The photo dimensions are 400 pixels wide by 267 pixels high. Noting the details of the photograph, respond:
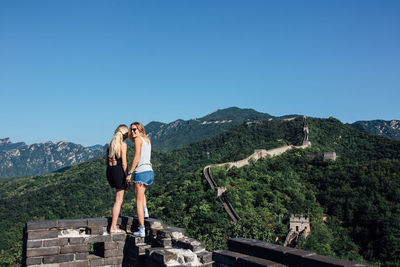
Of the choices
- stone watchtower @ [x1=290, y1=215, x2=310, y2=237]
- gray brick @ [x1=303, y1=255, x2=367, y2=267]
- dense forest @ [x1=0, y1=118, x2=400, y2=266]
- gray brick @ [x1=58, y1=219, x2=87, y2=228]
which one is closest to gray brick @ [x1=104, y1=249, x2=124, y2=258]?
gray brick @ [x1=58, y1=219, x2=87, y2=228]

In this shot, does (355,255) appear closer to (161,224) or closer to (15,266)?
(15,266)

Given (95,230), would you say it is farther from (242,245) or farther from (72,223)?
(242,245)

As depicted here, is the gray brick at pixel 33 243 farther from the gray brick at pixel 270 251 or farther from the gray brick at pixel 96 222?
the gray brick at pixel 270 251

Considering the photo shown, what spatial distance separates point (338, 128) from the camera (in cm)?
6362

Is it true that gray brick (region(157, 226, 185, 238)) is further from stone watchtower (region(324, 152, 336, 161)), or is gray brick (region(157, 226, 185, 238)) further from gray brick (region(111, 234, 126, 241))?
stone watchtower (region(324, 152, 336, 161))

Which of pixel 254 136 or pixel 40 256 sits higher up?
pixel 254 136

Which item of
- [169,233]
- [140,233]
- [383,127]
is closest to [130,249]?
[140,233]

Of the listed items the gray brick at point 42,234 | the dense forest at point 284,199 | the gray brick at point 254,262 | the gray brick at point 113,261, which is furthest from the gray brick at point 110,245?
the dense forest at point 284,199

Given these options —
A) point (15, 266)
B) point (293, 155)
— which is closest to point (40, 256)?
point (15, 266)

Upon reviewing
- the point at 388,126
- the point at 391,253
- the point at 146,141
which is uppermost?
the point at 388,126

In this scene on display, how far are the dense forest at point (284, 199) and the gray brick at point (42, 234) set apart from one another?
16.5m

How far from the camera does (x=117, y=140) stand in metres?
5.72

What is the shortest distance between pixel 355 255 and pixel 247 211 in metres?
8.81

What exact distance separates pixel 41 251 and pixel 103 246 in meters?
0.87
